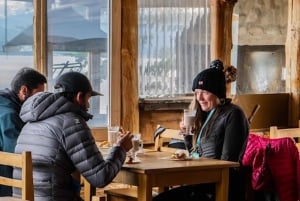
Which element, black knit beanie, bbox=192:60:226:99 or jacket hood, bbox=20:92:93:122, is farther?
black knit beanie, bbox=192:60:226:99

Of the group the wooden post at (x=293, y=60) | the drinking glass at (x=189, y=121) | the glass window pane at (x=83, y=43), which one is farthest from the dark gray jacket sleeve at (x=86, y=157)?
the wooden post at (x=293, y=60)

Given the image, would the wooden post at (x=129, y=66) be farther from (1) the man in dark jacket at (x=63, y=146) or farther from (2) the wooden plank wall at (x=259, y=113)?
(1) the man in dark jacket at (x=63, y=146)

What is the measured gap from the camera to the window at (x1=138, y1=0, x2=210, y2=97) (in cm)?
588

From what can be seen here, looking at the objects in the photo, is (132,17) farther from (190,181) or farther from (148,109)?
(190,181)

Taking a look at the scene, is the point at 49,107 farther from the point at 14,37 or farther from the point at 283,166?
the point at 14,37

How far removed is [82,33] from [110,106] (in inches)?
28.4

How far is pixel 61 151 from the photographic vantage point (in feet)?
10.2

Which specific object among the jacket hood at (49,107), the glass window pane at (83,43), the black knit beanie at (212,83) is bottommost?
the jacket hood at (49,107)

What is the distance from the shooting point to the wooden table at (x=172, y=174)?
3.28 meters

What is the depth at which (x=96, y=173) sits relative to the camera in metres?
3.08

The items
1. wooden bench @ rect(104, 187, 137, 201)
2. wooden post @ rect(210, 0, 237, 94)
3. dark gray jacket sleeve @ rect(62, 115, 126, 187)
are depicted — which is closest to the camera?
dark gray jacket sleeve @ rect(62, 115, 126, 187)

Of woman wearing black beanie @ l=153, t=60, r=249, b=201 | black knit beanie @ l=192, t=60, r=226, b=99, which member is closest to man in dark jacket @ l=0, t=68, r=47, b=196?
woman wearing black beanie @ l=153, t=60, r=249, b=201

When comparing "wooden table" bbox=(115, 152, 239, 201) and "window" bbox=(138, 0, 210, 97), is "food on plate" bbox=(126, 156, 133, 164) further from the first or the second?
"window" bbox=(138, 0, 210, 97)

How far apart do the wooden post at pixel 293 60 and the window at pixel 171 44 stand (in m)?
1.25
